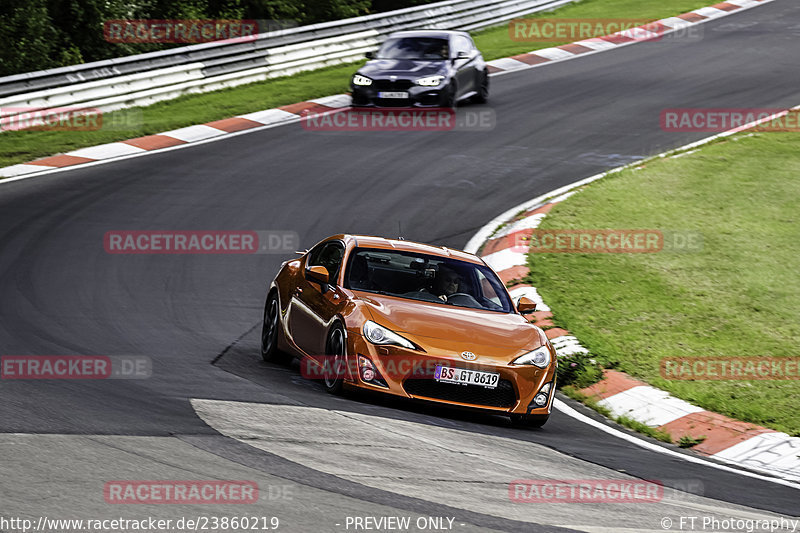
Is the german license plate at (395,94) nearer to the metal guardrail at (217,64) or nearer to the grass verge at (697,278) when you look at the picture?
the metal guardrail at (217,64)

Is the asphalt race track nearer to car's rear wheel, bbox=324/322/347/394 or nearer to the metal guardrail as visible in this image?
car's rear wheel, bbox=324/322/347/394

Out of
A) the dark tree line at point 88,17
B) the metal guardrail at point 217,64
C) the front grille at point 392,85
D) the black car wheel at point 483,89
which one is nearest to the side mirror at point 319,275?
the metal guardrail at point 217,64

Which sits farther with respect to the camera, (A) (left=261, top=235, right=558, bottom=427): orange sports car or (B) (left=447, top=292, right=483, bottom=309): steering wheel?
(B) (left=447, top=292, right=483, bottom=309): steering wheel

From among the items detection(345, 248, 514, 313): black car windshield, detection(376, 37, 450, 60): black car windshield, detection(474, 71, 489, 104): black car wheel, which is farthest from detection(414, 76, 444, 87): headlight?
detection(345, 248, 514, 313): black car windshield

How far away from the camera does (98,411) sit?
24.6 feet

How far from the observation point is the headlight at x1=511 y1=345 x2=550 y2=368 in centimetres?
891

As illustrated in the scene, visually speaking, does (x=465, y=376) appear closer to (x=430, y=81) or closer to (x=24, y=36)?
(x=430, y=81)

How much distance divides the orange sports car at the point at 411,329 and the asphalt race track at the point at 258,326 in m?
0.26

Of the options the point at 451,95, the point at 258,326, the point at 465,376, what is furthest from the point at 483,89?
the point at 465,376

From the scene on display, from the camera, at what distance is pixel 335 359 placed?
Answer: 9.07m

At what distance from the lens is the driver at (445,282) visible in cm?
996

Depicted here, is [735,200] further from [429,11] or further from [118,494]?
[429,11]

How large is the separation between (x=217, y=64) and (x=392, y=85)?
4.81 metres

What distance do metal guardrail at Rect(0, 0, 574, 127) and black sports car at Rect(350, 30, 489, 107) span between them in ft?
11.7
